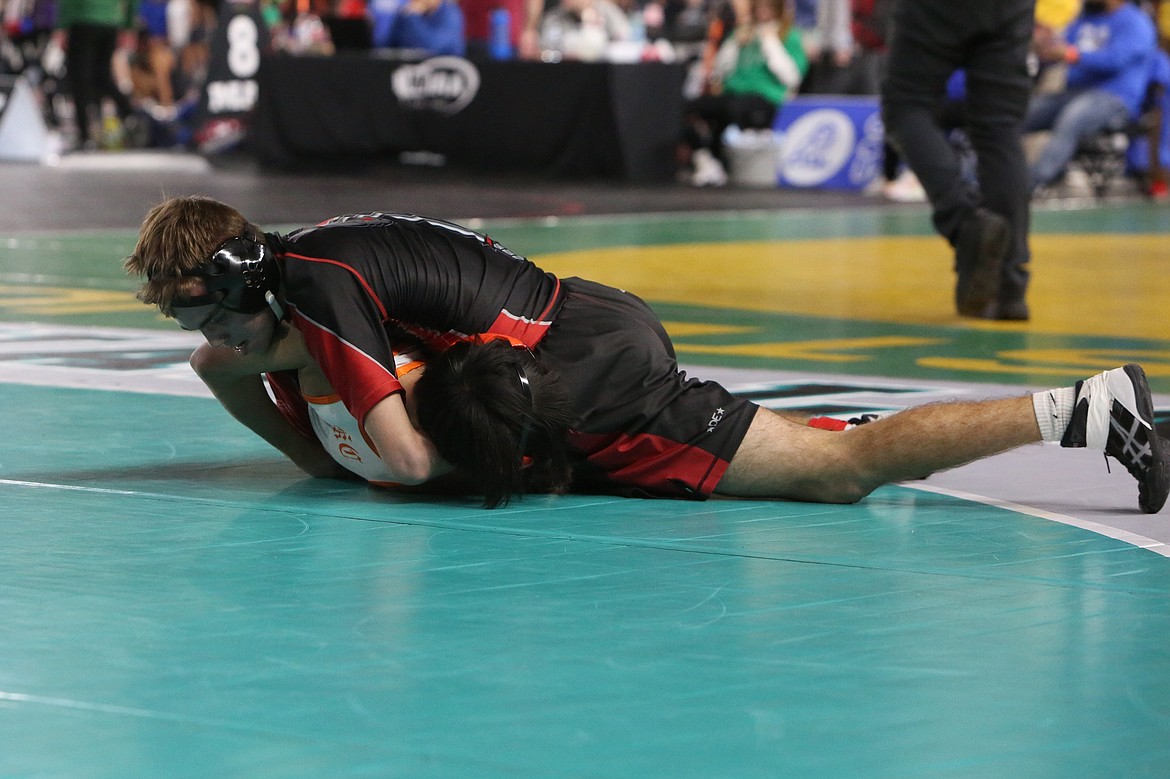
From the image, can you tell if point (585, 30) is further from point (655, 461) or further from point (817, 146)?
point (655, 461)

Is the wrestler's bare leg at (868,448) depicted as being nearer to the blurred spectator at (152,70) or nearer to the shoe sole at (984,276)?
the shoe sole at (984,276)

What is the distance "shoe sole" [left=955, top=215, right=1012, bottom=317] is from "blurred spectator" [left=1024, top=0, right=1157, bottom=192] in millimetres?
8219

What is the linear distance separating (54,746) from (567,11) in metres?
17.3

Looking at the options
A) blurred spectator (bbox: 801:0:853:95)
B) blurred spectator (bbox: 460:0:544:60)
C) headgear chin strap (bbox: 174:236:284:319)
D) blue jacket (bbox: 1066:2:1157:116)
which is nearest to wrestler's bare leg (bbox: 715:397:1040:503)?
headgear chin strap (bbox: 174:236:284:319)

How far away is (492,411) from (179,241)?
2.35 ft

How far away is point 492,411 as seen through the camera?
163 inches

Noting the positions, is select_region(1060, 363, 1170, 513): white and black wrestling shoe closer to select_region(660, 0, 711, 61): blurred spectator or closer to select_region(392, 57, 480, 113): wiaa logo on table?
select_region(392, 57, 480, 113): wiaa logo on table

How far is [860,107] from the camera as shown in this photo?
1741 centimetres

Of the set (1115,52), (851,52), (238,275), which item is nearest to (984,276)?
(238,275)

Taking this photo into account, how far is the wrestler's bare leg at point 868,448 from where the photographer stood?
14.0 ft

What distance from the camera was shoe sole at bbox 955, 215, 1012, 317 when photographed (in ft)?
25.3

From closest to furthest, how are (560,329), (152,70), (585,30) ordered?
(560,329) → (585,30) → (152,70)

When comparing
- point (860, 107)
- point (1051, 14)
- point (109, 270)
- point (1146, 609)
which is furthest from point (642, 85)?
point (1146, 609)

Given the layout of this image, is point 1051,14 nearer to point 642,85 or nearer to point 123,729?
point 642,85
